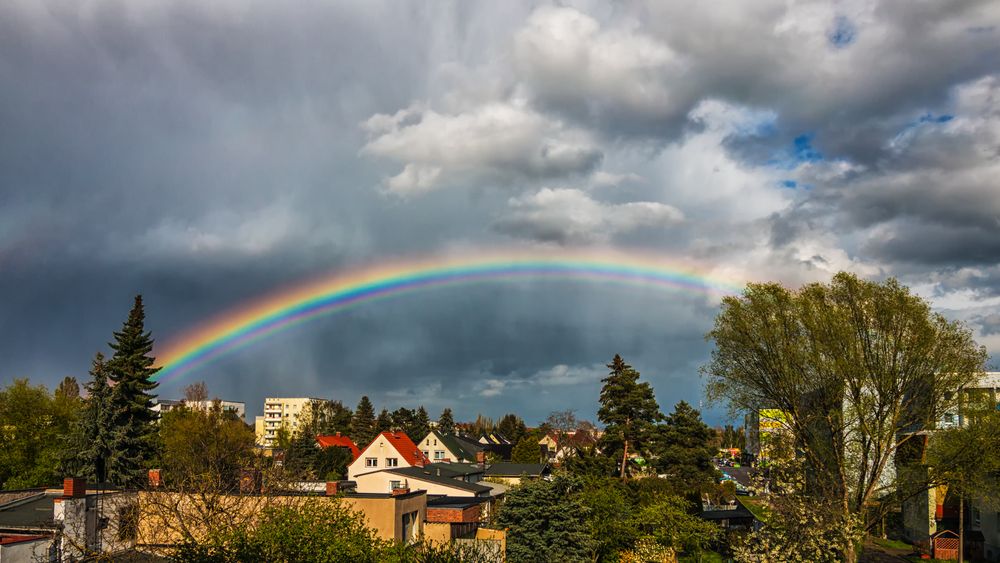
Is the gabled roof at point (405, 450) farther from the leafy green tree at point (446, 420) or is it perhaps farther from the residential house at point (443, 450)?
the leafy green tree at point (446, 420)

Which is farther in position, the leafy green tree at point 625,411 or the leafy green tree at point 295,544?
the leafy green tree at point 625,411

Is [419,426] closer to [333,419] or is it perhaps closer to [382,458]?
[333,419]

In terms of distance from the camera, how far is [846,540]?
109 feet

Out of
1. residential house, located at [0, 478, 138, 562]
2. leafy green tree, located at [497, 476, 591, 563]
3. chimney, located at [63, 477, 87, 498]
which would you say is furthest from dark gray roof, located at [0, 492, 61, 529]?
leafy green tree, located at [497, 476, 591, 563]

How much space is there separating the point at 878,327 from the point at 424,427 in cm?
13302

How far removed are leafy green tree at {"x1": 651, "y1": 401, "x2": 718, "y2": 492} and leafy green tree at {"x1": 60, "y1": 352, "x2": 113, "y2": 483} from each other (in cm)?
5477

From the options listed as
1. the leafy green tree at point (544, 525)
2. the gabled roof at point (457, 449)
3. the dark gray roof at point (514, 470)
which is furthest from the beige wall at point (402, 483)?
the gabled roof at point (457, 449)

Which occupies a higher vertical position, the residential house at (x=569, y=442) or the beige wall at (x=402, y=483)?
the beige wall at (x=402, y=483)

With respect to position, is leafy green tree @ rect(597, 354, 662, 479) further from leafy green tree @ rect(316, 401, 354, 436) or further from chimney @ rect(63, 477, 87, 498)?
leafy green tree @ rect(316, 401, 354, 436)

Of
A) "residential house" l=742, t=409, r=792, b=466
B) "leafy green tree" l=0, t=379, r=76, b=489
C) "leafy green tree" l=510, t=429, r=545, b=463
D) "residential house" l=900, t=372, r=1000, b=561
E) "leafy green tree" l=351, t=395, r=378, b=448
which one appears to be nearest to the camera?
"residential house" l=900, t=372, r=1000, b=561

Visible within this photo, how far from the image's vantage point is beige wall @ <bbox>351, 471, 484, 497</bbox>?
188 ft

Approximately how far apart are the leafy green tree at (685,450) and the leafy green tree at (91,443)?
5477 cm

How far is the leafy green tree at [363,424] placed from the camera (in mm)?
148500

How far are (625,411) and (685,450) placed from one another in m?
9.36
